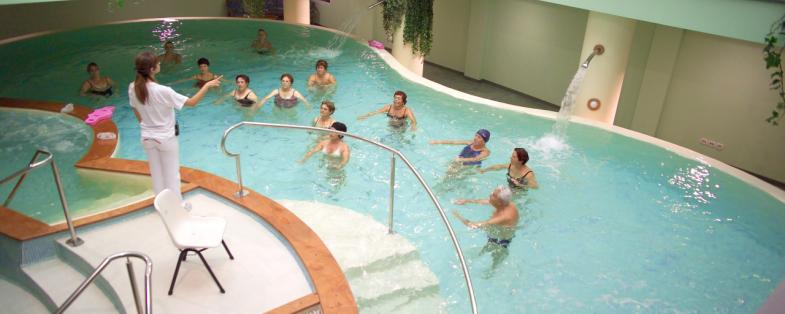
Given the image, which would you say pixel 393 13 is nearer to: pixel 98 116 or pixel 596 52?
pixel 596 52

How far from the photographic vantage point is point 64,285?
4.32 m

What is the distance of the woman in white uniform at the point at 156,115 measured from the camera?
4340 millimetres

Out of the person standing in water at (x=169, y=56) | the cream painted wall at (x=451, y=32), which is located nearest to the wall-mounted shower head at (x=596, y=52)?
the cream painted wall at (x=451, y=32)

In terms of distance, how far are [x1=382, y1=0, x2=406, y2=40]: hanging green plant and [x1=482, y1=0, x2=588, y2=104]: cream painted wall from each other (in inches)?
112

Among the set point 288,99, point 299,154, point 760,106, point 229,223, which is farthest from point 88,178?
point 760,106

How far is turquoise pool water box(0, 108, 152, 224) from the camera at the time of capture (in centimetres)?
538

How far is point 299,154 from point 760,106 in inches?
311

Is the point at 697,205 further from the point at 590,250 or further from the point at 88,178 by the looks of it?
the point at 88,178

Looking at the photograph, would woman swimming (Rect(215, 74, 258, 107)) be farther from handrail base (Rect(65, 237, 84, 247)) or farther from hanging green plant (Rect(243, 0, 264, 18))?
hanging green plant (Rect(243, 0, 264, 18))

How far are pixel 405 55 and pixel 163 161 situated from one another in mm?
8030

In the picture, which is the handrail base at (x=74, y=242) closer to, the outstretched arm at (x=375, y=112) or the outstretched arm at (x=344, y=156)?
the outstretched arm at (x=344, y=156)

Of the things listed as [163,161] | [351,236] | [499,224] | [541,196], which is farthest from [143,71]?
[541,196]

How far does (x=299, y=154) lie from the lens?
26.6 ft

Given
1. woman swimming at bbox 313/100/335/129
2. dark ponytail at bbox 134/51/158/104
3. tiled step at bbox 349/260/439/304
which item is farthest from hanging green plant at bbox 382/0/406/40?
dark ponytail at bbox 134/51/158/104
